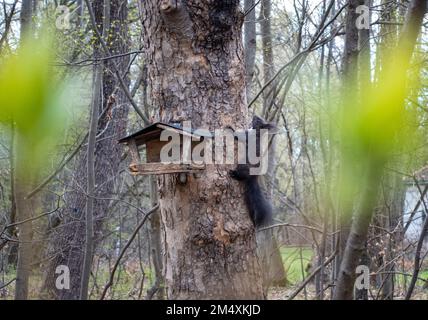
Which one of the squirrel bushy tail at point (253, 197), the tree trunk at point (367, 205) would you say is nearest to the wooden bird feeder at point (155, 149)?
the squirrel bushy tail at point (253, 197)

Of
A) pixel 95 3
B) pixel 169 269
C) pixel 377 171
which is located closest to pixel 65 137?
pixel 95 3

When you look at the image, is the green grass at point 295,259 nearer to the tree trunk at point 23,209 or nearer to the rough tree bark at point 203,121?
the tree trunk at point 23,209

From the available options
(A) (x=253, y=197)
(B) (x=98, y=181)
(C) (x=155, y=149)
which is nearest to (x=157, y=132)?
(C) (x=155, y=149)

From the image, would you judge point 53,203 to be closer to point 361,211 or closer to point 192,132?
point 192,132

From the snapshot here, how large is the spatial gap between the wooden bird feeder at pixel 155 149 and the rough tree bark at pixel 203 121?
3.7 inches

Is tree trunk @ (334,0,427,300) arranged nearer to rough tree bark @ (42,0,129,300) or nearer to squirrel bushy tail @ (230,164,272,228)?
squirrel bushy tail @ (230,164,272,228)

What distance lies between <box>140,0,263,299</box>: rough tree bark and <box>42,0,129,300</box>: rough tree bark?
2.26 m

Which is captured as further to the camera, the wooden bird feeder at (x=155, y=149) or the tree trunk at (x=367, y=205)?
the wooden bird feeder at (x=155, y=149)

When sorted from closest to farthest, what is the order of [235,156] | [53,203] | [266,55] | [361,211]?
[361,211] < [235,156] < [53,203] < [266,55]

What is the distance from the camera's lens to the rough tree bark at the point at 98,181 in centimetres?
473

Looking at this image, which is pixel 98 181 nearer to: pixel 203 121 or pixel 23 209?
pixel 23 209

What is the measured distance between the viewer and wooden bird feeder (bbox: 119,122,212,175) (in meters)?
2.13

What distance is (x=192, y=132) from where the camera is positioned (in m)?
2.15

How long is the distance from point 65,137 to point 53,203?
2.36 feet
